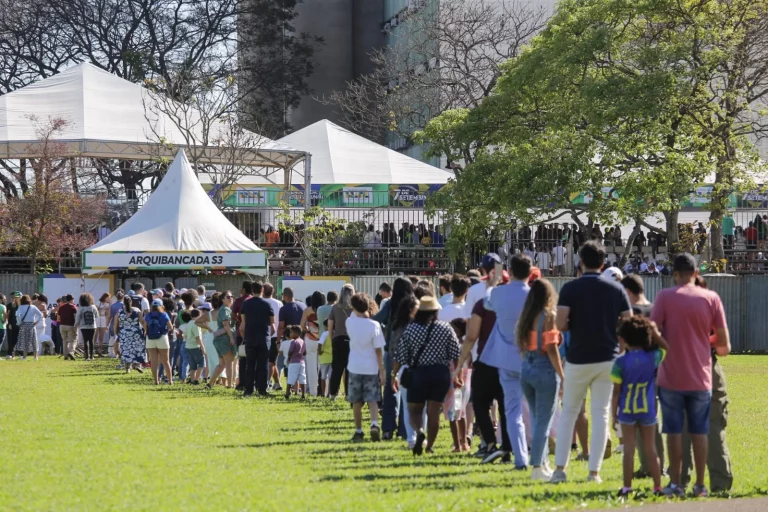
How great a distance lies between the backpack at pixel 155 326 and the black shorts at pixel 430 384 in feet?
34.3

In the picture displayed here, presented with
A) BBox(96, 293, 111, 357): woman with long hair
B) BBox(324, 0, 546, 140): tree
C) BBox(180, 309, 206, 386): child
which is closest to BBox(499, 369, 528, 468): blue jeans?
BBox(180, 309, 206, 386): child

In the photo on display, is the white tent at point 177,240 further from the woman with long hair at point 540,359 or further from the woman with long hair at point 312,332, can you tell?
the woman with long hair at point 540,359

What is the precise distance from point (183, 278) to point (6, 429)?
18546mm

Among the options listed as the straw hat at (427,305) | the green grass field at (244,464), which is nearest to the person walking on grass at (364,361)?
the green grass field at (244,464)

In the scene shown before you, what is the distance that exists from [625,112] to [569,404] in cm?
2423

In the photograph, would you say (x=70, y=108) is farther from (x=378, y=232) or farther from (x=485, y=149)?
(x=485, y=149)

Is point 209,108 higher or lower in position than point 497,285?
higher

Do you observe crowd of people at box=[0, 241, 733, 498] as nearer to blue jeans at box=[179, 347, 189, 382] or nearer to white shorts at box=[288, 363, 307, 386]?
white shorts at box=[288, 363, 307, 386]

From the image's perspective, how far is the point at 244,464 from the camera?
11805 millimetres

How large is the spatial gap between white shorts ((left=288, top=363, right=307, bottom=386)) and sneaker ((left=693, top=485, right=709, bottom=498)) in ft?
33.0

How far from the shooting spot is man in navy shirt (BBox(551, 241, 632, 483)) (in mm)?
10312

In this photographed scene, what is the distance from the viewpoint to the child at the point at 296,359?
1944 cm

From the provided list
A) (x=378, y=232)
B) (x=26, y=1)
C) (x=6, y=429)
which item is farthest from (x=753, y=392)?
(x=26, y=1)

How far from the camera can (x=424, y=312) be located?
12.3 metres
